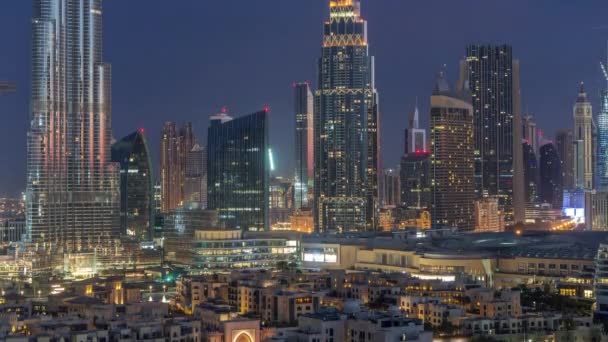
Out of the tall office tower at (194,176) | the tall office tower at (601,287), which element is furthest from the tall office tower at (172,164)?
the tall office tower at (601,287)

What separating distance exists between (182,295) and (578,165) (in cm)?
7393

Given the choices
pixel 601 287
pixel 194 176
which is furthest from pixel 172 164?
pixel 601 287

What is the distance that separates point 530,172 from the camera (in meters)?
103

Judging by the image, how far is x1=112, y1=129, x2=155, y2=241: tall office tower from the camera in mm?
68938

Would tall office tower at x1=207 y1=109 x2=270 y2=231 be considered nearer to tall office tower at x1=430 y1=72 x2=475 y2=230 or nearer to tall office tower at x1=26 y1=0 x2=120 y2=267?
tall office tower at x1=26 y1=0 x2=120 y2=267

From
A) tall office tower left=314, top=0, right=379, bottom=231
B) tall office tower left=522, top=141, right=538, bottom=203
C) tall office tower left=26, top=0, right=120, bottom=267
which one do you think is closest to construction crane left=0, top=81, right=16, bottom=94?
tall office tower left=26, top=0, right=120, bottom=267

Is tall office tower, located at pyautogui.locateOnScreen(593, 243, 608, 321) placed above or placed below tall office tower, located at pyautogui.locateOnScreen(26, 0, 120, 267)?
below

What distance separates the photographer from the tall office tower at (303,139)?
3588 inches

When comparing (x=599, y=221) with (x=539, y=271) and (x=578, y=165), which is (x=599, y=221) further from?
(x=539, y=271)

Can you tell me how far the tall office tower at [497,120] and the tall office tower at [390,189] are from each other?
6938mm

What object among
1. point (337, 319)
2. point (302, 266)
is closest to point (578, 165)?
point (302, 266)

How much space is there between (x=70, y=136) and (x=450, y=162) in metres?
33.9

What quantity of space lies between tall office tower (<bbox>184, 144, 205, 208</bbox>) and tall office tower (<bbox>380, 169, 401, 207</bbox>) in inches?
570

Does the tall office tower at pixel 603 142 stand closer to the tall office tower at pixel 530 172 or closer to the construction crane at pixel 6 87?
the tall office tower at pixel 530 172
